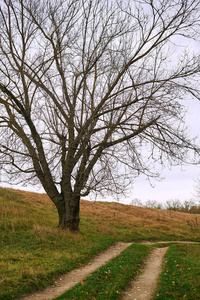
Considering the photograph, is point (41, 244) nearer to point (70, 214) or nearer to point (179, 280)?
point (70, 214)

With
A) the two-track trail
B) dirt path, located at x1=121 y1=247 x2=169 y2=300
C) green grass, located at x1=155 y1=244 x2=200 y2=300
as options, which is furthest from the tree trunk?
green grass, located at x1=155 y1=244 x2=200 y2=300

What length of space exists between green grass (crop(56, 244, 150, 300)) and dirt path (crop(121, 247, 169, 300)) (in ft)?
0.67

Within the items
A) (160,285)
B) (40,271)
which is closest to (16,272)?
(40,271)

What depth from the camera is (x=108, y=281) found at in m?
8.43

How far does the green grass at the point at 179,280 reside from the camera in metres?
7.52

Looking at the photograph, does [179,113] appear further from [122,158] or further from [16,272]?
[16,272]

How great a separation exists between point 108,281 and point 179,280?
222cm

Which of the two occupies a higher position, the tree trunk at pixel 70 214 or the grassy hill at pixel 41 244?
the tree trunk at pixel 70 214

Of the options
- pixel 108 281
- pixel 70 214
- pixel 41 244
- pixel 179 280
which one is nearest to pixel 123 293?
pixel 108 281

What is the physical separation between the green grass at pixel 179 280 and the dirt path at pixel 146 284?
228mm

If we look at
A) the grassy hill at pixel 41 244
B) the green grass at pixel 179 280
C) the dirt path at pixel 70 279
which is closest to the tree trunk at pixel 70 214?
the grassy hill at pixel 41 244

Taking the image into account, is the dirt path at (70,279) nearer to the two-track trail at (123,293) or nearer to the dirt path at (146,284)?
the two-track trail at (123,293)

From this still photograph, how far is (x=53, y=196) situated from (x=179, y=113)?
825 cm

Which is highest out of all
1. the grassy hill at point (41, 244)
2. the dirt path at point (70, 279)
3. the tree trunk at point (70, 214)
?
the tree trunk at point (70, 214)
